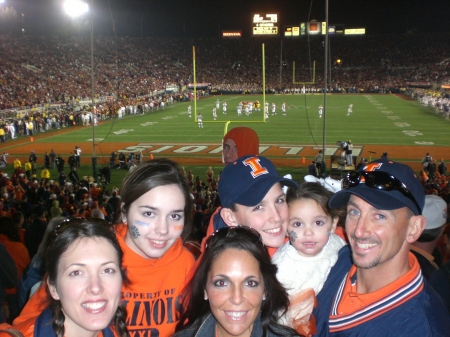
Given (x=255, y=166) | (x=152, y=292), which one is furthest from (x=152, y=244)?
(x=255, y=166)

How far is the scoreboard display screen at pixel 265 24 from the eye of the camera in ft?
192

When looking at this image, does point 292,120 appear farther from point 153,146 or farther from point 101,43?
point 101,43

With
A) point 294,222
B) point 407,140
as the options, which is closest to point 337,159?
point 407,140

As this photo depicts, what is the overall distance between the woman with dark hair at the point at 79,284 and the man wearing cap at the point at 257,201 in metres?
0.69

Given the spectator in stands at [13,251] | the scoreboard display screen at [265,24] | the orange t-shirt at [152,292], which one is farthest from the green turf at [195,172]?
the scoreboard display screen at [265,24]

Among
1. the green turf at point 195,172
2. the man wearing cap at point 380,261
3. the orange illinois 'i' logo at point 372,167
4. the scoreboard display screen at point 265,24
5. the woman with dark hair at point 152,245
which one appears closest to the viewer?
the man wearing cap at point 380,261

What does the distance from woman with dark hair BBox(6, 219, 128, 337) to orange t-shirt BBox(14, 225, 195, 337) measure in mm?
270

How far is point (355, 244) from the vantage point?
2.24 metres

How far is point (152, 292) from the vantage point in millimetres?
2602

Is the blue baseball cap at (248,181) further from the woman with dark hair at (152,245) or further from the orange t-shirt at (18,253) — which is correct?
the orange t-shirt at (18,253)

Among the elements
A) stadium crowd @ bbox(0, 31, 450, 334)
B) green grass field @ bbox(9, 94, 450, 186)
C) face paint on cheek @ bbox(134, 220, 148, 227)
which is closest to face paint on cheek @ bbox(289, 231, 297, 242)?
face paint on cheek @ bbox(134, 220, 148, 227)

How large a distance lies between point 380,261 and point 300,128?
2865 centimetres

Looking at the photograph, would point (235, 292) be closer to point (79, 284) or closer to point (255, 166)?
point (79, 284)

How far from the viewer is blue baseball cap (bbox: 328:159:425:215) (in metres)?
2.18
